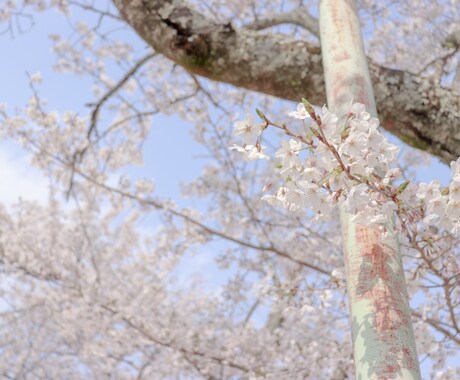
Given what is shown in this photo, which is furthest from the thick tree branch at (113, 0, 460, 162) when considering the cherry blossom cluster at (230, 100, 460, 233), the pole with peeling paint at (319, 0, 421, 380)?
the cherry blossom cluster at (230, 100, 460, 233)

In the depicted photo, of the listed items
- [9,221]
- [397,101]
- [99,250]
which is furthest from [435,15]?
[9,221]

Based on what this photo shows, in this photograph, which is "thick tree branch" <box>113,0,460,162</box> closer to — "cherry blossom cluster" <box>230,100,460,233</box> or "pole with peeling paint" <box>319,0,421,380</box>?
"pole with peeling paint" <box>319,0,421,380</box>

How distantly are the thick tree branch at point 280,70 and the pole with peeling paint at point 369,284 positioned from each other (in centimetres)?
75

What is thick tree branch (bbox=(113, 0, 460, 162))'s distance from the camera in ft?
7.76

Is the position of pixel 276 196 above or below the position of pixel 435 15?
below

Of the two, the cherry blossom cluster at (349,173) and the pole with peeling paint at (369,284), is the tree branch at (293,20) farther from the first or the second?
the cherry blossom cluster at (349,173)

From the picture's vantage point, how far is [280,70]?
2.41m

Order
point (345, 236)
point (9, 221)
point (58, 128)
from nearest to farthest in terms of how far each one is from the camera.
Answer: point (345, 236)
point (58, 128)
point (9, 221)

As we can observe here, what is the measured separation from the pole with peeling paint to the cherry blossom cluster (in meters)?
0.11

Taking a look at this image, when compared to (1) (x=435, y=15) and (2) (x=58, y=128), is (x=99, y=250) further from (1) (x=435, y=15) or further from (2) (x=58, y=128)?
(1) (x=435, y=15)

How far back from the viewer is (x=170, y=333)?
18.7 ft

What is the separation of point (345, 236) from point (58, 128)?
5.33 metres

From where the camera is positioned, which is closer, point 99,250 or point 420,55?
point 420,55

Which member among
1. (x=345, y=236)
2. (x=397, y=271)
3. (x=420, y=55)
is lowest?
(x=397, y=271)
